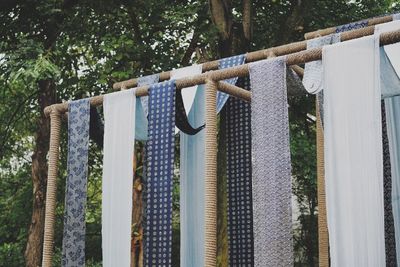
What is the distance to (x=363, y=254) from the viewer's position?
8.66 ft

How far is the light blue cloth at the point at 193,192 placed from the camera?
411 centimetres

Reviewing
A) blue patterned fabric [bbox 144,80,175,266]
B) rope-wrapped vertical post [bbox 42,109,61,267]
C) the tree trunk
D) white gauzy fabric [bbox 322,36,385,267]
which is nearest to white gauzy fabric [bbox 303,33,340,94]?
white gauzy fabric [bbox 322,36,385,267]

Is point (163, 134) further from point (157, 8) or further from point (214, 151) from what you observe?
point (157, 8)

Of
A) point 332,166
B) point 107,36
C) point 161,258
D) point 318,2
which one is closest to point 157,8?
point 107,36

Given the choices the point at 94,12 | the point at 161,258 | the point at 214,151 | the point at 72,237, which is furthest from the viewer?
the point at 94,12

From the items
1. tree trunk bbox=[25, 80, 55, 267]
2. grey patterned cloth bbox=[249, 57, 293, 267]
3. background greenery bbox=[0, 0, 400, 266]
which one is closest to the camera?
grey patterned cloth bbox=[249, 57, 293, 267]

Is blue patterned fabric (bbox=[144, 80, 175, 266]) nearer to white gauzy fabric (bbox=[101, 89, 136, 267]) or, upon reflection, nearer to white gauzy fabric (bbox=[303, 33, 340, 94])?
white gauzy fabric (bbox=[101, 89, 136, 267])

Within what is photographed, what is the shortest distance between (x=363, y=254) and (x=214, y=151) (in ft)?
3.56

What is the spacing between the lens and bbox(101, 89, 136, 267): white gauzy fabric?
365 centimetres

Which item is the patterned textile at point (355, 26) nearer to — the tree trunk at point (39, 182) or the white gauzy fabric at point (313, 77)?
the white gauzy fabric at point (313, 77)

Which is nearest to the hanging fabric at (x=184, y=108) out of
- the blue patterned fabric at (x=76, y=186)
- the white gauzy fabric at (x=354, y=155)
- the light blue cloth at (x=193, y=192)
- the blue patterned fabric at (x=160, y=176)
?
the light blue cloth at (x=193, y=192)

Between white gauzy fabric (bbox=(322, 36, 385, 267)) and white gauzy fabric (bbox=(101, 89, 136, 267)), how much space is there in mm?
1436

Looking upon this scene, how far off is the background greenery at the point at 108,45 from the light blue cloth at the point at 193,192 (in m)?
2.09

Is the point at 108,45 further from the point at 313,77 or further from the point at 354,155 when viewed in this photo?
the point at 354,155
